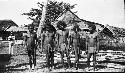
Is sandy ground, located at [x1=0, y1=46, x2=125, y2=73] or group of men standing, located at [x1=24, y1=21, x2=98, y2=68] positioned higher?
group of men standing, located at [x1=24, y1=21, x2=98, y2=68]

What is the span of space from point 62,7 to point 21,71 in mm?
35102

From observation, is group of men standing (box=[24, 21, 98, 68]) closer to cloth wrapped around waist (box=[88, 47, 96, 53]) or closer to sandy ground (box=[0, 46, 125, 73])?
cloth wrapped around waist (box=[88, 47, 96, 53])

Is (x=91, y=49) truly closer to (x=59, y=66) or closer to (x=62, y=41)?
(x=62, y=41)

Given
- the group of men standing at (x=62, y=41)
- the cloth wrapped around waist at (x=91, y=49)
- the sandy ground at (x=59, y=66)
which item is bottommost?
the sandy ground at (x=59, y=66)

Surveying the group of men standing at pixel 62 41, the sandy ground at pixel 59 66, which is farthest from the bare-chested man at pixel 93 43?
the sandy ground at pixel 59 66

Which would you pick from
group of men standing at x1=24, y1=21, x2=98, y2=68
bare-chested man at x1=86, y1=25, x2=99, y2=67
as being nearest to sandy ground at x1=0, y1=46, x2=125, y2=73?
group of men standing at x1=24, y1=21, x2=98, y2=68

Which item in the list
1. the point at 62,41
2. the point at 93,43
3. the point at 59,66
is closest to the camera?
the point at 93,43

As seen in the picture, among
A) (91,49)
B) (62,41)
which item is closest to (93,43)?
(91,49)

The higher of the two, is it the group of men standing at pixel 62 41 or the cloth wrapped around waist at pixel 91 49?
the group of men standing at pixel 62 41

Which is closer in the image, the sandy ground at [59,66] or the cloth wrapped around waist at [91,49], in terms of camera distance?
the sandy ground at [59,66]

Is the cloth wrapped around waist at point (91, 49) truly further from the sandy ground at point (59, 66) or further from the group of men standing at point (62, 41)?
the sandy ground at point (59, 66)

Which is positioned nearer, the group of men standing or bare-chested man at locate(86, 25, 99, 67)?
the group of men standing

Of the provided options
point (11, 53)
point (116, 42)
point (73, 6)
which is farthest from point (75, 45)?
point (73, 6)

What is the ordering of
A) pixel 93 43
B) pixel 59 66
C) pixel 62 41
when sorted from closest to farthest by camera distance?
pixel 93 43 < pixel 62 41 < pixel 59 66
